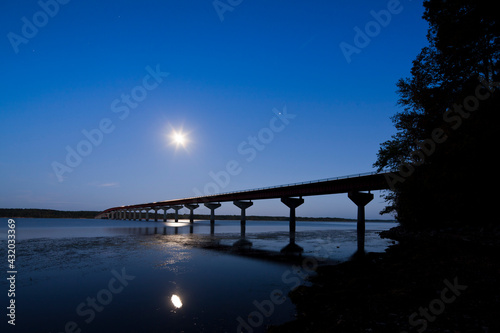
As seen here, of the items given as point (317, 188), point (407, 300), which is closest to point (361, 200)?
point (317, 188)

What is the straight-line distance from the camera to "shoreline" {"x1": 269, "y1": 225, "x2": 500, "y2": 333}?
6906 millimetres

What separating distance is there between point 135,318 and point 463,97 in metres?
28.7

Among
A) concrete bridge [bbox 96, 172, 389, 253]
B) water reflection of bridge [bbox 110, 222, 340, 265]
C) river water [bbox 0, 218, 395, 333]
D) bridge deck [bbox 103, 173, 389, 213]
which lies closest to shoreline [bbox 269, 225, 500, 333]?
river water [bbox 0, 218, 395, 333]

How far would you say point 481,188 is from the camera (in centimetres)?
2159

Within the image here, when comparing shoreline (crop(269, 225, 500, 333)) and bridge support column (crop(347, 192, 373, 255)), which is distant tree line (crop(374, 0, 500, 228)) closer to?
shoreline (crop(269, 225, 500, 333))

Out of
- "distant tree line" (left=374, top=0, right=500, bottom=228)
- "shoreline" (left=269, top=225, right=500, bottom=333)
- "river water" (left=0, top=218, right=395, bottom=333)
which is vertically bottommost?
"river water" (left=0, top=218, right=395, bottom=333)

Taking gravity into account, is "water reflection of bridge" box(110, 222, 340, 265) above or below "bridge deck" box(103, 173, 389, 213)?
below

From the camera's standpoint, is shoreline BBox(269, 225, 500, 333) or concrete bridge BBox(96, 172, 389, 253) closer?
shoreline BBox(269, 225, 500, 333)

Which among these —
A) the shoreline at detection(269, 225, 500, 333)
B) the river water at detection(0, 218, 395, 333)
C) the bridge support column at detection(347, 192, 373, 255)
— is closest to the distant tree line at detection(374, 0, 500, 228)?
the shoreline at detection(269, 225, 500, 333)

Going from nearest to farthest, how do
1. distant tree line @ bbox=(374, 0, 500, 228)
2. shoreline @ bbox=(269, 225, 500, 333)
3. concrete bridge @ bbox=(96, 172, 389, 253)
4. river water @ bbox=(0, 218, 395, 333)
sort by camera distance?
shoreline @ bbox=(269, 225, 500, 333) → river water @ bbox=(0, 218, 395, 333) → distant tree line @ bbox=(374, 0, 500, 228) → concrete bridge @ bbox=(96, 172, 389, 253)

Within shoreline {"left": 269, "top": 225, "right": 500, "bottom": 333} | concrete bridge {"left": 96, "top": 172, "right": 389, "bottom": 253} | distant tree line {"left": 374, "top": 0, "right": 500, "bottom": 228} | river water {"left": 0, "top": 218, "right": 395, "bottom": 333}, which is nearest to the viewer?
shoreline {"left": 269, "top": 225, "right": 500, "bottom": 333}

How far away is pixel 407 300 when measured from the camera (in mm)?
8719

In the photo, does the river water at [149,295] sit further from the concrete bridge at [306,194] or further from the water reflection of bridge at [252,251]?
the concrete bridge at [306,194]

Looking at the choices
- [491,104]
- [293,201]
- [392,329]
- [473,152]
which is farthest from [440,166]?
[293,201]
